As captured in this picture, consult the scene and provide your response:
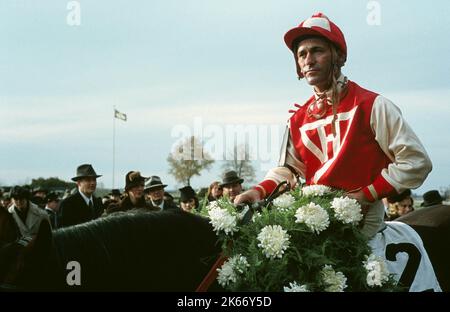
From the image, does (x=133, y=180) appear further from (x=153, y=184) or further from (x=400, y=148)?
(x=400, y=148)

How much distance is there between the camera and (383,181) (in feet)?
9.29

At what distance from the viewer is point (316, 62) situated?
9.97 ft

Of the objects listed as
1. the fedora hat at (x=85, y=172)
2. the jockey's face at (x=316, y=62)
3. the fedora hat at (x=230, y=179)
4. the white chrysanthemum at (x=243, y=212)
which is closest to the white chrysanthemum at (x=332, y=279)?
the white chrysanthemum at (x=243, y=212)

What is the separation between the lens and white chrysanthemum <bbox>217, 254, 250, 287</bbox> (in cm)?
238

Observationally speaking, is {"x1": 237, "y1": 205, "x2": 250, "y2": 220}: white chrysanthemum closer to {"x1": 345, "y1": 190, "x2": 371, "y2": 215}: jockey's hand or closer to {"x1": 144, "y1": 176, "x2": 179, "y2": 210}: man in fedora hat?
{"x1": 345, "y1": 190, "x2": 371, "y2": 215}: jockey's hand

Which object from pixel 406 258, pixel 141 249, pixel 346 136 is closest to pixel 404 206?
pixel 406 258

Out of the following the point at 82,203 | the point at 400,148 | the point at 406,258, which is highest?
the point at 400,148

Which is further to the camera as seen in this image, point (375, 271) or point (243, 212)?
point (243, 212)

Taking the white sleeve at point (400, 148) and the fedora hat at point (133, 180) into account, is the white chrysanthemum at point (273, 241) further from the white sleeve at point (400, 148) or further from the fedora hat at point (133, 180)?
the fedora hat at point (133, 180)

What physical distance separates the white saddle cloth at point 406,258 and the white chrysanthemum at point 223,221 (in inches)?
36.3

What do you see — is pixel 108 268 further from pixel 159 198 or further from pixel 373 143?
pixel 159 198

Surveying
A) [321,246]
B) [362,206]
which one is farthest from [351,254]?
[362,206]

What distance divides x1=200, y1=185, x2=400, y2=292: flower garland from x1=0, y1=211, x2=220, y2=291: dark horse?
0.45 ft

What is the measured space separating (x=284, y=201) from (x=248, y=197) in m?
0.32
